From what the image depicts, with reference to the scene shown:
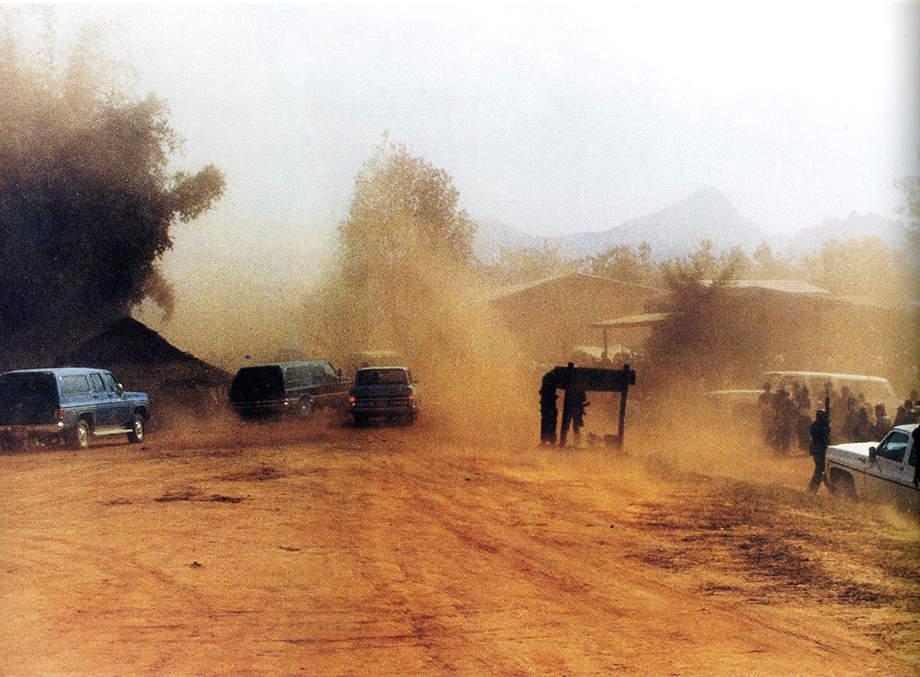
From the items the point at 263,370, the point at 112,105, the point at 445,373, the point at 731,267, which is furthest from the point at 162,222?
Result: the point at 731,267

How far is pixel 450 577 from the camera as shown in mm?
8680

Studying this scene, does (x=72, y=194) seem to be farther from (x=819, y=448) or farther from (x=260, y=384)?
(x=819, y=448)

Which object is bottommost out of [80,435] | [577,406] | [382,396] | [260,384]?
[80,435]

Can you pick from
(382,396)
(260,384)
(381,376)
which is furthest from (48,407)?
(381,376)

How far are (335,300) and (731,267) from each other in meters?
23.6

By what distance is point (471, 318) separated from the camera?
46344 millimetres

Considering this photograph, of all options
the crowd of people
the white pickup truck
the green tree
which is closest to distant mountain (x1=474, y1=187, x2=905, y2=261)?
the green tree

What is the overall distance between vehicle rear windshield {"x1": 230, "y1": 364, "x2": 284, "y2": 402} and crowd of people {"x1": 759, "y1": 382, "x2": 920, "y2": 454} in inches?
549

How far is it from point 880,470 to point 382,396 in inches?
611

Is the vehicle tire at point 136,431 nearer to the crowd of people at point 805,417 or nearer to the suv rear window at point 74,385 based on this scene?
the suv rear window at point 74,385

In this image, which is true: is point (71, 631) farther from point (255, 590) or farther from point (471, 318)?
point (471, 318)

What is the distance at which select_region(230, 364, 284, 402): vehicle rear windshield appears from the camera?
1056 inches

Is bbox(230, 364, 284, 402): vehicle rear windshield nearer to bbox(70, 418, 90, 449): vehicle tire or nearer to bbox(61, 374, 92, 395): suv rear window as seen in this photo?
bbox(61, 374, 92, 395): suv rear window

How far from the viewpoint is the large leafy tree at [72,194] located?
30.7m
